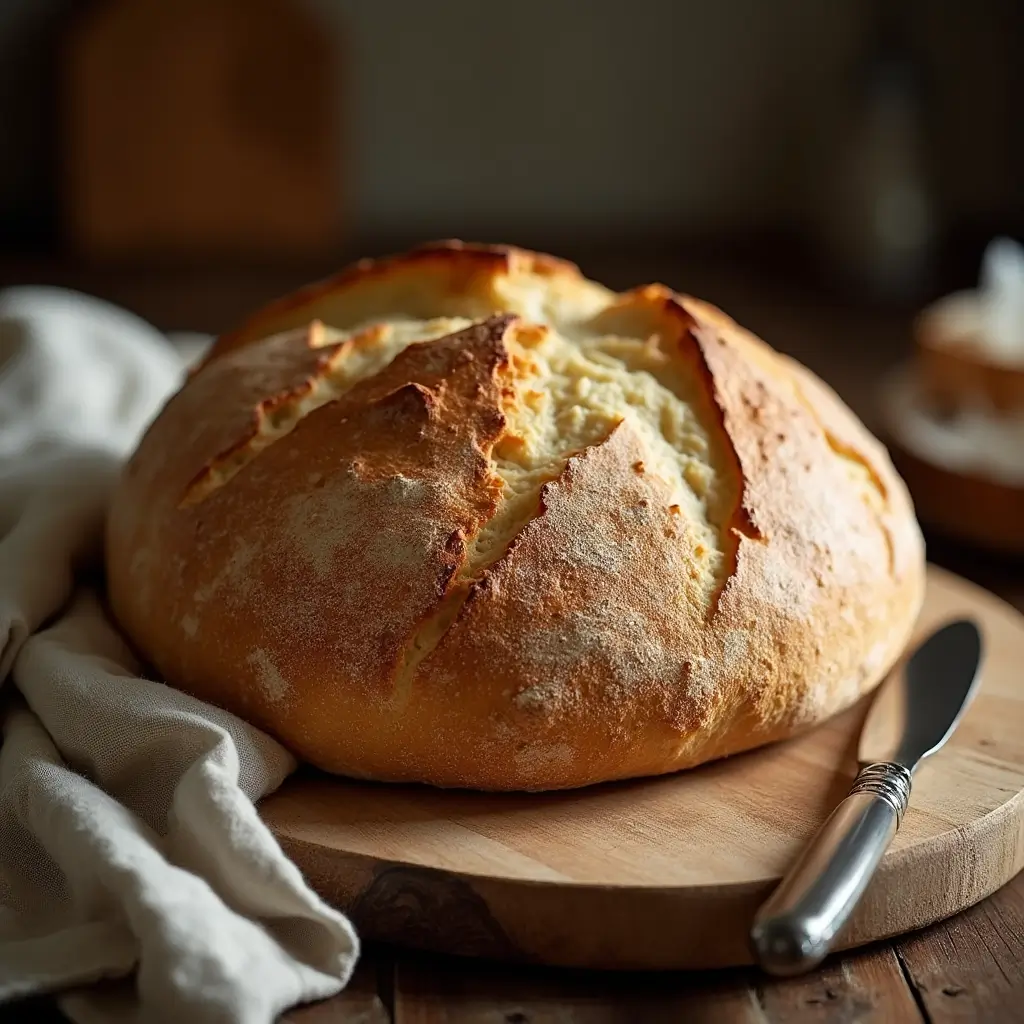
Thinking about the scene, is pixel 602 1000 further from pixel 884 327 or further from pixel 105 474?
pixel 884 327

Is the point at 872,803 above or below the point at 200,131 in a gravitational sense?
above

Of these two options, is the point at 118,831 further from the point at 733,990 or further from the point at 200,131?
the point at 200,131

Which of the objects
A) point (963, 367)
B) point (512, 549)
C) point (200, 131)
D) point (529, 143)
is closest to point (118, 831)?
point (512, 549)

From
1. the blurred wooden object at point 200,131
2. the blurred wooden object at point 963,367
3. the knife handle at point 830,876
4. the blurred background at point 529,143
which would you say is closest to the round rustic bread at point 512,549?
the knife handle at point 830,876

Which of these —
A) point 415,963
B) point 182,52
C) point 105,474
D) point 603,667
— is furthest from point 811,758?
point 182,52

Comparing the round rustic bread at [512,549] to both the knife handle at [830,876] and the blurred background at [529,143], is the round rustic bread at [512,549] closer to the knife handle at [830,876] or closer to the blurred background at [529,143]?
the knife handle at [830,876]

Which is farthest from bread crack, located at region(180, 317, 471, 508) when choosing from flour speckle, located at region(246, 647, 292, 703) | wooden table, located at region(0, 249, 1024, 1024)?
wooden table, located at region(0, 249, 1024, 1024)
